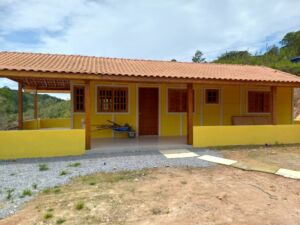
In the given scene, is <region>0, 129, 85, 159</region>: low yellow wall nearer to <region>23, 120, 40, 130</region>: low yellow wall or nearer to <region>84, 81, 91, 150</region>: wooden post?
<region>84, 81, 91, 150</region>: wooden post

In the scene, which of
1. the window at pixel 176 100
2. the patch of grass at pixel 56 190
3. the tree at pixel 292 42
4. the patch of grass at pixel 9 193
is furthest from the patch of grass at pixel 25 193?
the tree at pixel 292 42

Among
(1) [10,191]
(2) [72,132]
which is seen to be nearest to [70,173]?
(1) [10,191]

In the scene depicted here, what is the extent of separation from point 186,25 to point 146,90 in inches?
272

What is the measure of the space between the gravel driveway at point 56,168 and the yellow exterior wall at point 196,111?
9.26 ft

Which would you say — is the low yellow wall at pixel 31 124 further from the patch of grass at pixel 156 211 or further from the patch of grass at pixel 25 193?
the patch of grass at pixel 156 211

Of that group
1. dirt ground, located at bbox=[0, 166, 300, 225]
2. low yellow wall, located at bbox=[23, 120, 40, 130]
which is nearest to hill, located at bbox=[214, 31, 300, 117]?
dirt ground, located at bbox=[0, 166, 300, 225]

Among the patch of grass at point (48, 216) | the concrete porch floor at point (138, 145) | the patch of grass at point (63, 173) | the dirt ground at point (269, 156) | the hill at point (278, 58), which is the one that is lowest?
the patch of grass at point (48, 216)

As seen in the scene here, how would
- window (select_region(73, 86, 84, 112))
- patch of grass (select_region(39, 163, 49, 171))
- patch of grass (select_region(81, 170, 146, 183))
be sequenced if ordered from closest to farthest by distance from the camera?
patch of grass (select_region(81, 170, 146, 183)), patch of grass (select_region(39, 163, 49, 171)), window (select_region(73, 86, 84, 112))

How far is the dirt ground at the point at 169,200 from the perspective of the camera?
3.59 meters

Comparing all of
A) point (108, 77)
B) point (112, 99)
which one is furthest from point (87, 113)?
point (112, 99)

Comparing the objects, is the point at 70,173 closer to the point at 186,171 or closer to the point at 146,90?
the point at 186,171

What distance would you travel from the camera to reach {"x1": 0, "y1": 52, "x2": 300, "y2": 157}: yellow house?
830 cm

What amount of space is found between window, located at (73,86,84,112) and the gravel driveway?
2.98 m

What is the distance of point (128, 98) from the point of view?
10.6 metres
